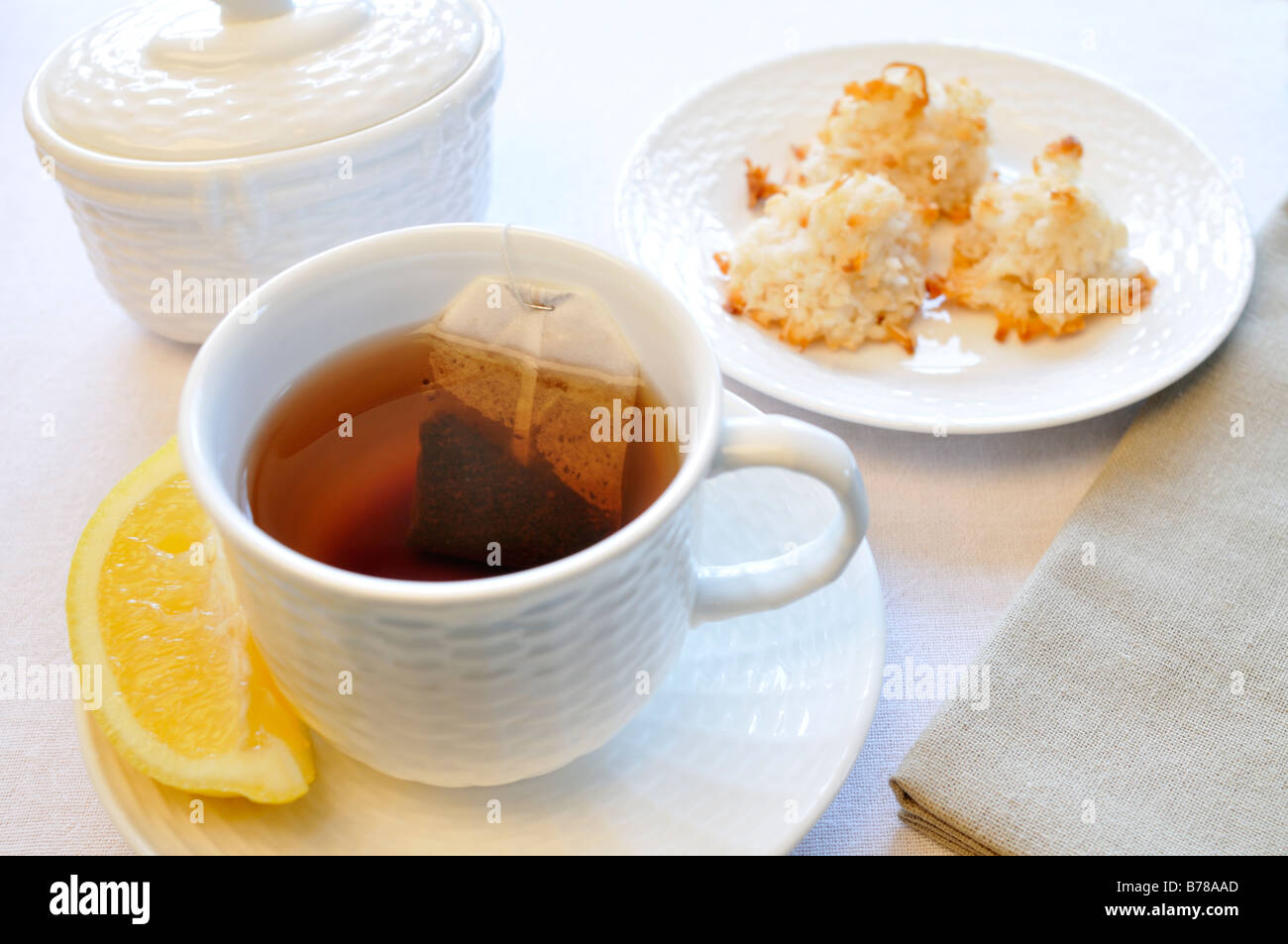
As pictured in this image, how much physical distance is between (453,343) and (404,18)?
54cm

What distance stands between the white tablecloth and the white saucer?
0.12 metres

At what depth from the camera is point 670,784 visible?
79cm

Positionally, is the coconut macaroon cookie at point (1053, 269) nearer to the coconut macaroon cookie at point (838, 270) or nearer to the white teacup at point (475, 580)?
the coconut macaroon cookie at point (838, 270)

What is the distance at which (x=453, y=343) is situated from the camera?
2.92ft

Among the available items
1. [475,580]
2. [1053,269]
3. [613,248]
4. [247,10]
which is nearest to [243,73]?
[247,10]

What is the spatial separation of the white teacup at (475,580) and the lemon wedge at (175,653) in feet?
0.15

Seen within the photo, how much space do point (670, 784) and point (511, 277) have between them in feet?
1.35

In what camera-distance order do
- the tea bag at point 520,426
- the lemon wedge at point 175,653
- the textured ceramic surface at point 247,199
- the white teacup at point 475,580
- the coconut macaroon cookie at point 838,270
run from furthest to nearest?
1. the coconut macaroon cookie at point 838,270
2. the textured ceramic surface at point 247,199
3. the tea bag at point 520,426
4. the lemon wedge at point 175,653
5. the white teacup at point 475,580

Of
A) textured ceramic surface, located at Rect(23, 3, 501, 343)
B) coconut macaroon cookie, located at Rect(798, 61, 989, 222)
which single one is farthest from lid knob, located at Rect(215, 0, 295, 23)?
coconut macaroon cookie, located at Rect(798, 61, 989, 222)

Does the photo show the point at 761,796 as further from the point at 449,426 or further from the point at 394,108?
the point at 394,108

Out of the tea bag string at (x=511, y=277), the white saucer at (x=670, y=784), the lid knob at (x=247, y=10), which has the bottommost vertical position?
the white saucer at (x=670, y=784)

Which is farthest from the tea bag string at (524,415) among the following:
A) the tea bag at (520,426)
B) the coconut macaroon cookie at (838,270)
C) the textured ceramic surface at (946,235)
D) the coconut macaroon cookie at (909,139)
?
the coconut macaroon cookie at (909,139)

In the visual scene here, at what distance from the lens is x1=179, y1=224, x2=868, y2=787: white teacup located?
0.62 meters

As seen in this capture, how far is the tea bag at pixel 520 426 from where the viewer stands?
845mm
